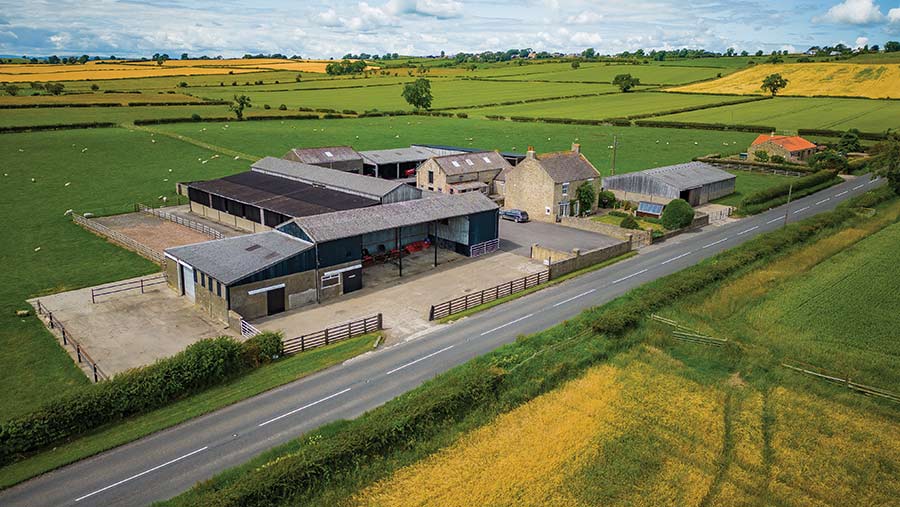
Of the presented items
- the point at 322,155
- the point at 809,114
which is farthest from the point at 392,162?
the point at 809,114

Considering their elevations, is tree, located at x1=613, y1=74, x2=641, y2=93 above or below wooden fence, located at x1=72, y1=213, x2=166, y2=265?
above

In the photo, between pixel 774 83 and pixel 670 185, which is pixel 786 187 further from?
pixel 774 83

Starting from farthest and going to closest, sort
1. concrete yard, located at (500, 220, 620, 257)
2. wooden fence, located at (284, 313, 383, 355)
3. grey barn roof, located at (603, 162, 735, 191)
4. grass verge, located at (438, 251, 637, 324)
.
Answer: grey barn roof, located at (603, 162, 735, 191)
concrete yard, located at (500, 220, 620, 257)
grass verge, located at (438, 251, 637, 324)
wooden fence, located at (284, 313, 383, 355)

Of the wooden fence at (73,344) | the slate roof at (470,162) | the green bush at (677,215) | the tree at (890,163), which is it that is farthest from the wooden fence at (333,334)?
the tree at (890,163)

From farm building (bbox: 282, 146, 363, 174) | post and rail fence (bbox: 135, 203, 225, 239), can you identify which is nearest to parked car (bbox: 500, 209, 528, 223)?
farm building (bbox: 282, 146, 363, 174)

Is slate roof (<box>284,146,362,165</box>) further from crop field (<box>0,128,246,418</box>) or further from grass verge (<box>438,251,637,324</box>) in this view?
grass verge (<box>438,251,637,324</box>)

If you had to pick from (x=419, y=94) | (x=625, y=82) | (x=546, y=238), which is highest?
(x=625, y=82)

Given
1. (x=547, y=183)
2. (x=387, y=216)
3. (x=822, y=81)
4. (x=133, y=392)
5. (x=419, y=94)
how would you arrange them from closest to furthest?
(x=133, y=392)
(x=387, y=216)
(x=547, y=183)
(x=419, y=94)
(x=822, y=81)
